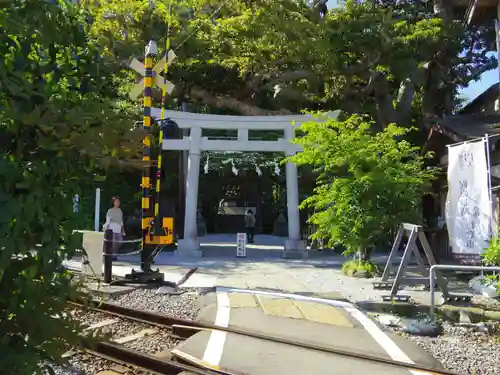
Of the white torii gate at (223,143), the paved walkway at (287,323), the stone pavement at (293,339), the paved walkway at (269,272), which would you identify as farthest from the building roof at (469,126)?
the stone pavement at (293,339)

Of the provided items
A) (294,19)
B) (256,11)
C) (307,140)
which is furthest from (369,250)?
(256,11)

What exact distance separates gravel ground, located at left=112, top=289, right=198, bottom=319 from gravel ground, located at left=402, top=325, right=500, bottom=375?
3.31 metres

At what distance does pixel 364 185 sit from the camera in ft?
35.6

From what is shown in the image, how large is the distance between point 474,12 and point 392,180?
19.7ft

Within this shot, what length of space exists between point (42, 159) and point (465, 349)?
18.0ft

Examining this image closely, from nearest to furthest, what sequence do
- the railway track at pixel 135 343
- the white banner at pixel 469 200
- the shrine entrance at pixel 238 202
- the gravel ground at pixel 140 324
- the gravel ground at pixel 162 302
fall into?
the railway track at pixel 135 343 < the gravel ground at pixel 140 324 < the gravel ground at pixel 162 302 < the white banner at pixel 469 200 < the shrine entrance at pixel 238 202

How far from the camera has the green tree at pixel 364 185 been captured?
10.8m

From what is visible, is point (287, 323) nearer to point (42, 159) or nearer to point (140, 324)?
point (140, 324)

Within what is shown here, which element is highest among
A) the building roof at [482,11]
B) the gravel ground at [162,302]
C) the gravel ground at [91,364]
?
the building roof at [482,11]

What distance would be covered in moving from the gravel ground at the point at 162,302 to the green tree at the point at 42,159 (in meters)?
5.31

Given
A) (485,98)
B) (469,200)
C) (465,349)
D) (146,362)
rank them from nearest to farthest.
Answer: (146,362)
(465,349)
(469,200)
(485,98)

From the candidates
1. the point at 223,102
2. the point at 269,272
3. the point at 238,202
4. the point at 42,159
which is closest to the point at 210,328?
the point at 42,159

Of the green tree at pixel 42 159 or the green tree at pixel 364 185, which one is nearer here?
the green tree at pixel 42 159

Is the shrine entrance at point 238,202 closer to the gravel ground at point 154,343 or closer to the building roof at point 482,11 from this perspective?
the building roof at point 482,11
